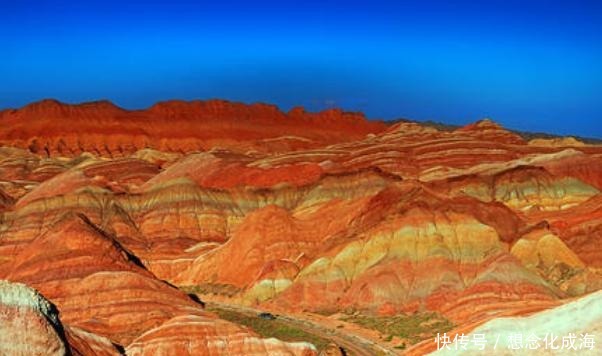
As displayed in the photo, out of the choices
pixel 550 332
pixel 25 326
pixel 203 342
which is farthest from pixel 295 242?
pixel 550 332

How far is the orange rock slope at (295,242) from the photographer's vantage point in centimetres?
6833

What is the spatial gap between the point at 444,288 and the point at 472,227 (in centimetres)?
840

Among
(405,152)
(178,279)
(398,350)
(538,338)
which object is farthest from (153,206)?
(538,338)

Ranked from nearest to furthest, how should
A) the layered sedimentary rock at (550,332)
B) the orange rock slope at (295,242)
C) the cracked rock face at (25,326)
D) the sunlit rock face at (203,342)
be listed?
the layered sedimentary rock at (550,332) < the cracked rock face at (25,326) < the sunlit rock face at (203,342) < the orange rock slope at (295,242)

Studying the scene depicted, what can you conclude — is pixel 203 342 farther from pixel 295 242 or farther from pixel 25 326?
pixel 295 242

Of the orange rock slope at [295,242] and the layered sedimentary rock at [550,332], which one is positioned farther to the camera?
the orange rock slope at [295,242]

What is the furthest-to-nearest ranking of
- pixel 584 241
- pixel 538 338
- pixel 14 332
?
pixel 584 241, pixel 14 332, pixel 538 338

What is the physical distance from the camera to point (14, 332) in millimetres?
36625

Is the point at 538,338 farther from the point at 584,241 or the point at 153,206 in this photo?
the point at 153,206

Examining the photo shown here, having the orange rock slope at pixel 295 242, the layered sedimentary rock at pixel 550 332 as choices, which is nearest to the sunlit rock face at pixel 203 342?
the orange rock slope at pixel 295 242

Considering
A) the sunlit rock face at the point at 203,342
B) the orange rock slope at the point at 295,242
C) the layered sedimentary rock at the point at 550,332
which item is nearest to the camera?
the layered sedimentary rock at the point at 550,332

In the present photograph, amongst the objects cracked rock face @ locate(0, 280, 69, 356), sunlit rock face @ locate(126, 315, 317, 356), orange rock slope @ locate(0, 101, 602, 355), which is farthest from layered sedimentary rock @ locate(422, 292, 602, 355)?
sunlit rock face @ locate(126, 315, 317, 356)

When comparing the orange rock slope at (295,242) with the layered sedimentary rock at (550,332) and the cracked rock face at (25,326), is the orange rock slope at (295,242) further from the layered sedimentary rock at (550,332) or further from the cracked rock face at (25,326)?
the layered sedimentary rock at (550,332)

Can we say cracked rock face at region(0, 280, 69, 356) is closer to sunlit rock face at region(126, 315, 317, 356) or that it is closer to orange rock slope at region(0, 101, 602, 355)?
orange rock slope at region(0, 101, 602, 355)
